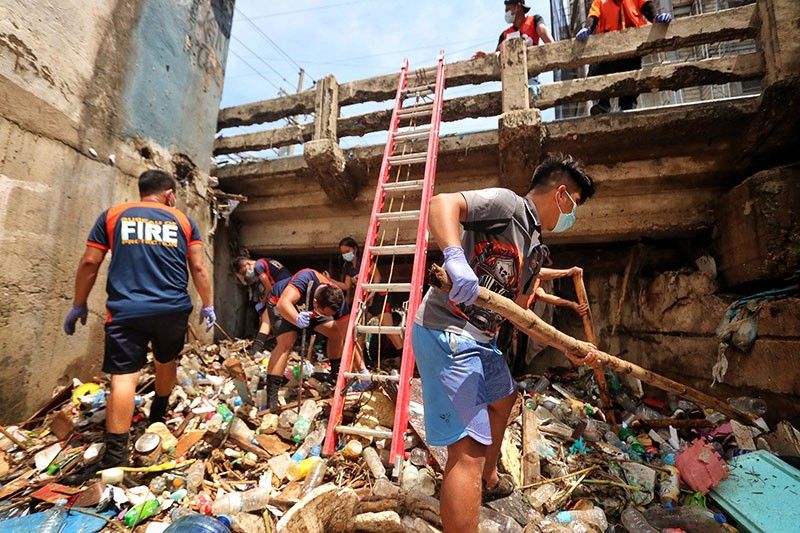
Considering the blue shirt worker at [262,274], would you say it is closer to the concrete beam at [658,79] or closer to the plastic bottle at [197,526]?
the plastic bottle at [197,526]

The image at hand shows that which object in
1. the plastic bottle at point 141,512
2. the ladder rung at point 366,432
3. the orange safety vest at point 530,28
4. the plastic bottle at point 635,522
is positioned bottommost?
the plastic bottle at point 635,522

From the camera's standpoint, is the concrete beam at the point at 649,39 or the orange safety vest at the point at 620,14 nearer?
the concrete beam at the point at 649,39

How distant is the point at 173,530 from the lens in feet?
5.43

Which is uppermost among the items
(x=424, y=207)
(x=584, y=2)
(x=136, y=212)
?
(x=584, y=2)

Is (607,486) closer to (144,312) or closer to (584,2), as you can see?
(144,312)

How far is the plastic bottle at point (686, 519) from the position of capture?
198cm

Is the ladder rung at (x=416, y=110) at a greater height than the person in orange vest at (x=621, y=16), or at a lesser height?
lesser

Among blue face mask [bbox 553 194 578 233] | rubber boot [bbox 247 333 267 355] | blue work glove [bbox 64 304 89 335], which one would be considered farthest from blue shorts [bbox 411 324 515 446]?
rubber boot [bbox 247 333 267 355]

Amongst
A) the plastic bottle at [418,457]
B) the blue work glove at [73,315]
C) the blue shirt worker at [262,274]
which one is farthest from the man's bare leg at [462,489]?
the blue shirt worker at [262,274]

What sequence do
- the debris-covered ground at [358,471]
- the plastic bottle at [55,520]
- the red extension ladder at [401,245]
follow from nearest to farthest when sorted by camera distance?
the plastic bottle at [55,520] → the debris-covered ground at [358,471] → the red extension ladder at [401,245]

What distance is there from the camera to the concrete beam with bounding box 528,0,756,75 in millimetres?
3330

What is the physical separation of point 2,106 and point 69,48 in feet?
2.84

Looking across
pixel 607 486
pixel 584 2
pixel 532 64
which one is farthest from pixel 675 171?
pixel 584 2

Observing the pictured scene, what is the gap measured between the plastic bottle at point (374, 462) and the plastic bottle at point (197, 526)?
0.87 meters
